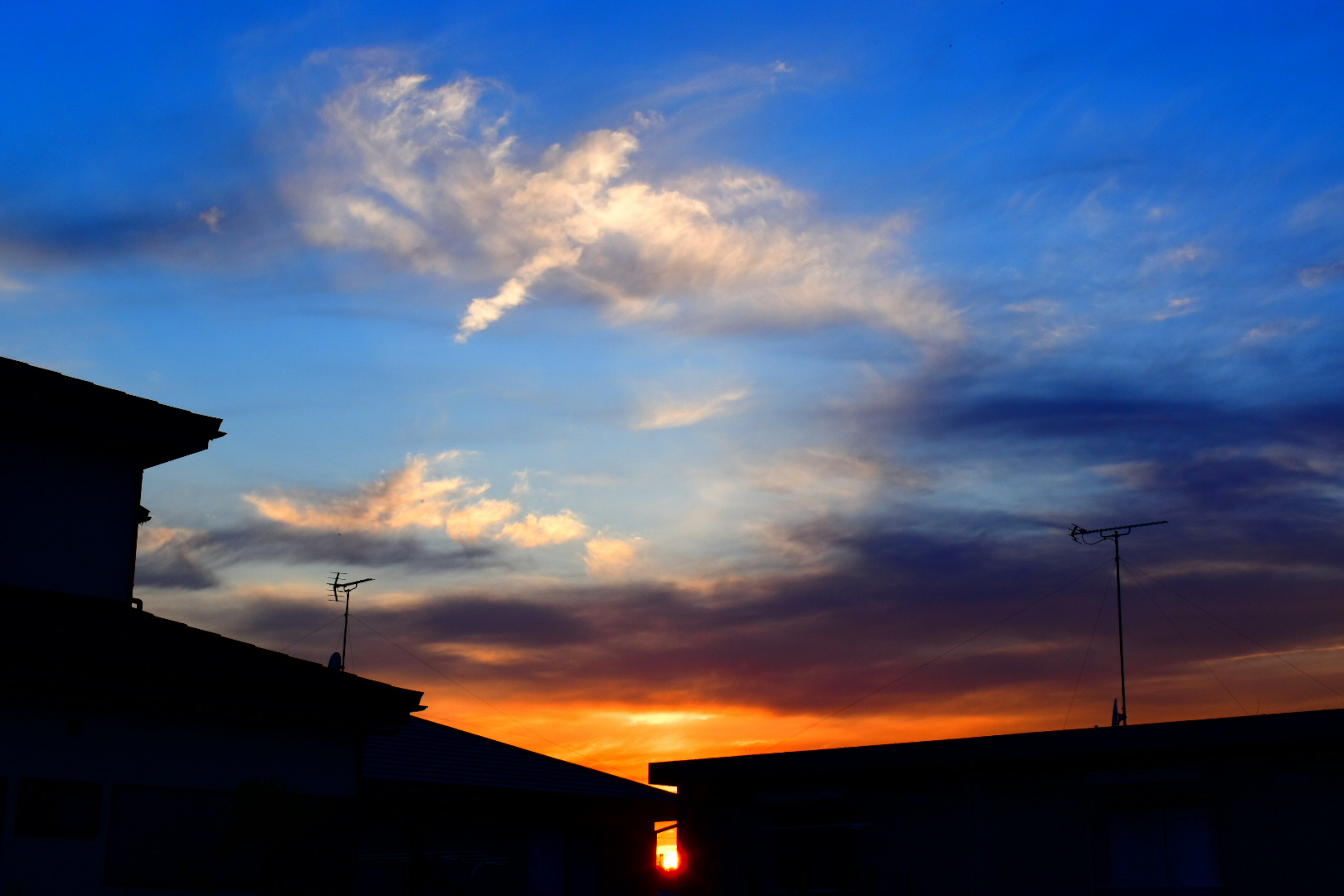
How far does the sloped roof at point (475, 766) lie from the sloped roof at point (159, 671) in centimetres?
715

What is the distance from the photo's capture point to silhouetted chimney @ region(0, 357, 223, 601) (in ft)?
50.6

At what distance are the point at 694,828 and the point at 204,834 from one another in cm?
1201

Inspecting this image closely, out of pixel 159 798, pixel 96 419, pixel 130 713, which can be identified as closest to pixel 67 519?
pixel 96 419

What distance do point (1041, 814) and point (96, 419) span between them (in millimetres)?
15827

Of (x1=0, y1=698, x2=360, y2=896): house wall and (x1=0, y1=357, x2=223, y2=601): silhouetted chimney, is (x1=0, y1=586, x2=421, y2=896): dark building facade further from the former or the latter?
(x1=0, y1=357, x2=223, y2=601): silhouetted chimney

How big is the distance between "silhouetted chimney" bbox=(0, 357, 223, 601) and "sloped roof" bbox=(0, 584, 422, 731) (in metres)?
0.40

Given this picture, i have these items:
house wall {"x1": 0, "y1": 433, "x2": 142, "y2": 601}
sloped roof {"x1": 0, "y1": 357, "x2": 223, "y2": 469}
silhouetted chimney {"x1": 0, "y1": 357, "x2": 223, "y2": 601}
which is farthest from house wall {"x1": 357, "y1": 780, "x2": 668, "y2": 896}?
sloped roof {"x1": 0, "y1": 357, "x2": 223, "y2": 469}

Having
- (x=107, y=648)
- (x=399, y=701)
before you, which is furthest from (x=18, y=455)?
(x=399, y=701)

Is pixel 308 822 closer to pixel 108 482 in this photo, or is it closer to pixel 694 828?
pixel 108 482

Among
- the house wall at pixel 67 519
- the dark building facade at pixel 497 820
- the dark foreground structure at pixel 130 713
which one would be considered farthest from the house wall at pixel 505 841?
the house wall at pixel 67 519

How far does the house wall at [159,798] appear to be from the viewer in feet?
41.0

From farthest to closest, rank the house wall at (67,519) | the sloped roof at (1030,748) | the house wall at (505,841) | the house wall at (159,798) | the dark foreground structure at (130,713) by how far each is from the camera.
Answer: the house wall at (505,841) < the sloped roof at (1030,748) < the house wall at (67,519) < the dark foreground structure at (130,713) < the house wall at (159,798)

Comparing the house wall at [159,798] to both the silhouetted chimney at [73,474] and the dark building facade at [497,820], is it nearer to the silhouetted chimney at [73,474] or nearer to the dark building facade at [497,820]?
the silhouetted chimney at [73,474]

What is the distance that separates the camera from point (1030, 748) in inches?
784
